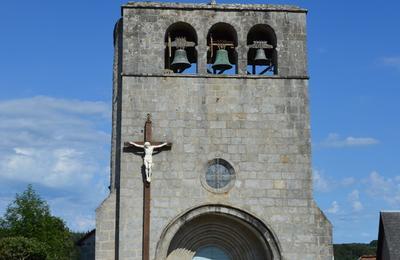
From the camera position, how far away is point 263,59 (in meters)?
19.0

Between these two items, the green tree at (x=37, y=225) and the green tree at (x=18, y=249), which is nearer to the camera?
the green tree at (x=18, y=249)

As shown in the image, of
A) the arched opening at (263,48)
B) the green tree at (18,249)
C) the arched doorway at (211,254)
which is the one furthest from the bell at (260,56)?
the green tree at (18,249)

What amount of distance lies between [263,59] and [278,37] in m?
0.72

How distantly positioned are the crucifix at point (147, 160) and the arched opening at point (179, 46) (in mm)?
1822

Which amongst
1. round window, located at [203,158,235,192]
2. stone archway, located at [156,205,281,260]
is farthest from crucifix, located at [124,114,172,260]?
round window, located at [203,158,235,192]

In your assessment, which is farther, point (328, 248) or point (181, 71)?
point (181, 71)

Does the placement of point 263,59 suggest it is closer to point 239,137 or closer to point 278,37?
point 278,37

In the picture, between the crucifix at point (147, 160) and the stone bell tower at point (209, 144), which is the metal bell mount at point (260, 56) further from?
the crucifix at point (147, 160)

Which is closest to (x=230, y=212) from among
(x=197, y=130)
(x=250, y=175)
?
(x=250, y=175)

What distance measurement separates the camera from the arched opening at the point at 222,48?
61.6 ft

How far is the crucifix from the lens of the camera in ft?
57.1

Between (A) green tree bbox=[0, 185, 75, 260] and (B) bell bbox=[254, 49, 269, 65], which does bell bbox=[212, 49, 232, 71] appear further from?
(A) green tree bbox=[0, 185, 75, 260]

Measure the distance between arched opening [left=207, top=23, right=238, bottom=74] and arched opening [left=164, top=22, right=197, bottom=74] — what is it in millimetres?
471

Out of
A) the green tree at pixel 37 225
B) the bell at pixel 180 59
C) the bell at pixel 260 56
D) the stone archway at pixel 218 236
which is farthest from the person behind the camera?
the green tree at pixel 37 225
